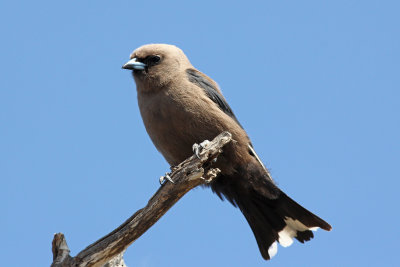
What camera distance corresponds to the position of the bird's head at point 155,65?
18.4 feet

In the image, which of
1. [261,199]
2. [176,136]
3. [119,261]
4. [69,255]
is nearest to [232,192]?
[261,199]

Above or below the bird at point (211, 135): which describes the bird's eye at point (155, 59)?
above

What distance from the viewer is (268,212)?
5805 mm

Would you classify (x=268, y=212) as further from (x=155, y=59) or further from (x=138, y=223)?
(x=155, y=59)

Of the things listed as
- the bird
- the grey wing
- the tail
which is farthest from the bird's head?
the tail

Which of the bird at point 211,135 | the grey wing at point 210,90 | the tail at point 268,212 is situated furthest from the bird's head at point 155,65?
the tail at point 268,212

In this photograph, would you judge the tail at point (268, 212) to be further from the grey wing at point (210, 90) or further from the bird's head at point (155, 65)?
the bird's head at point (155, 65)

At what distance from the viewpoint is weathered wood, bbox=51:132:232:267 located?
4395 millimetres

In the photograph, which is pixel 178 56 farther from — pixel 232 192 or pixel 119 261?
pixel 119 261

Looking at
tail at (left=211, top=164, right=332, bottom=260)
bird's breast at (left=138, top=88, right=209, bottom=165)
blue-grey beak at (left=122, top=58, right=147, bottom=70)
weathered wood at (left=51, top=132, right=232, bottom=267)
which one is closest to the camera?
weathered wood at (left=51, top=132, right=232, bottom=267)

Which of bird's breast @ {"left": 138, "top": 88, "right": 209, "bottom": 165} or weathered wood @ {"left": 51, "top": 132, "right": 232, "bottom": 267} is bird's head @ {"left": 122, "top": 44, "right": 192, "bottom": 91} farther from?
weathered wood @ {"left": 51, "top": 132, "right": 232, "bottom": 267}

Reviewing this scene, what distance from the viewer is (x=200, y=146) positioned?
15.2ft

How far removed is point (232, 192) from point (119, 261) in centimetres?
143

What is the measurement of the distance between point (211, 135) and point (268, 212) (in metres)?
1.15
